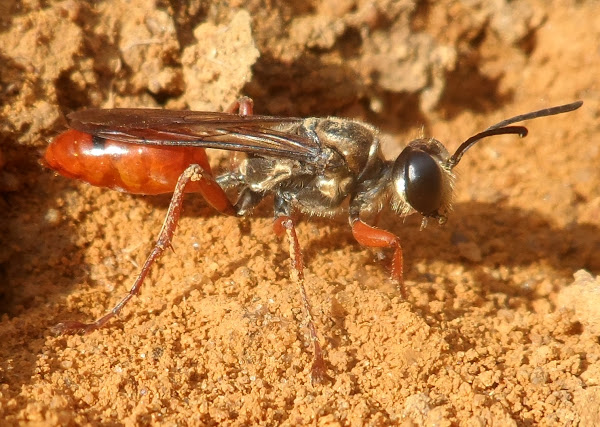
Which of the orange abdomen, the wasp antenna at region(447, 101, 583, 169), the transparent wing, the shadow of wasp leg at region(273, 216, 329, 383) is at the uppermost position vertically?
the wasp antenna at region(447, 101, 583, 169)

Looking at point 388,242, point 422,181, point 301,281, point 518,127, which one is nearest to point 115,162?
point 301,281

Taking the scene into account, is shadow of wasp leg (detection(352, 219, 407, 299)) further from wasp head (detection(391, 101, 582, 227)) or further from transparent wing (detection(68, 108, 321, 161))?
transparent wing (detection(68, 108, 321, 161))

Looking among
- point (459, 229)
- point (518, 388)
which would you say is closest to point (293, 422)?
point (518, 388)

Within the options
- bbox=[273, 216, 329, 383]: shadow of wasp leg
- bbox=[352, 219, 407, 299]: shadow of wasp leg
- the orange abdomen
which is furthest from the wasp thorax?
the orange abdomen

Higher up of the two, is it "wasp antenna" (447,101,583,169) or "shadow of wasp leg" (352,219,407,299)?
"wasp antenna" (447,101,583,169)

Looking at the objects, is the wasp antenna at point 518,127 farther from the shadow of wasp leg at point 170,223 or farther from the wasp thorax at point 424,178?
the shadow of wasp leg at point 170,223

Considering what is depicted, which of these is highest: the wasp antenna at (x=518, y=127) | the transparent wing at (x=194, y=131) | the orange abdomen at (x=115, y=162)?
the wasp antenna at (x=518, y=127)

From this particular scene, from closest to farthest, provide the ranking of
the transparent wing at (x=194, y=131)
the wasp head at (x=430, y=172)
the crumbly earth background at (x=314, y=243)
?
the crumbly earth background at (x=314, y=243) → the transparent wing at (x=194, y=131) → the wasp head at (x=430, y=172)

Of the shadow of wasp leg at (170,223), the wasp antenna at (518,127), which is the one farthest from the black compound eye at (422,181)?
the shadow of wasp leg at (170,223)
